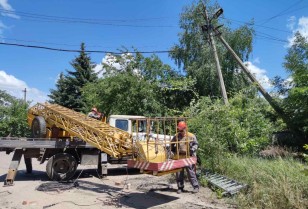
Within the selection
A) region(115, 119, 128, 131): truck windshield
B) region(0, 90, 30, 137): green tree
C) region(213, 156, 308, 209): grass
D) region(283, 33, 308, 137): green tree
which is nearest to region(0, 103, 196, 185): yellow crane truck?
region(213, 156, 308, 209): grass

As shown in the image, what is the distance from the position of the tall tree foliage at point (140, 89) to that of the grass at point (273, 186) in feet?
40.5

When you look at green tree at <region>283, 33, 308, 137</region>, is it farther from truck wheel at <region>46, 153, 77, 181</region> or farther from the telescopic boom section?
truck wheel at <region>46, 153, 77, 181</region>

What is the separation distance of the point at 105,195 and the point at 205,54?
17722mm

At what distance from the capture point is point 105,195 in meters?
8.70

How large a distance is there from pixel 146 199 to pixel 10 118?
30.3m

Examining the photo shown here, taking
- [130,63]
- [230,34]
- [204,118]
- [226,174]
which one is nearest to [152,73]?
[130,63]

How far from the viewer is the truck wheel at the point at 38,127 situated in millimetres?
11297

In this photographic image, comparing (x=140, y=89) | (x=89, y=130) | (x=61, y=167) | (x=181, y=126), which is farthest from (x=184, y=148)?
(x=140, y=89)

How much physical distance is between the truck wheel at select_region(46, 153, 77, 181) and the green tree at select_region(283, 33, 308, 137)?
9729mm

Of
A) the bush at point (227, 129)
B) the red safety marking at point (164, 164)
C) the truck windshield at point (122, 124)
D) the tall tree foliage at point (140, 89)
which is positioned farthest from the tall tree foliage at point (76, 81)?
the red safety marking at point (164, 164)

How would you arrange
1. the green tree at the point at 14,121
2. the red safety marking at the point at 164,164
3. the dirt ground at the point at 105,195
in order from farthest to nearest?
the green tree at the point at 14,121 < the dirt ground at the point at 105,195 < the red safety marking at the point at 164,164

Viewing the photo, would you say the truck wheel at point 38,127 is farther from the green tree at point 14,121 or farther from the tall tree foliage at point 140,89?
the green tree at point 14,121

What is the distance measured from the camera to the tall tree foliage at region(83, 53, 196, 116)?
21.1 metres

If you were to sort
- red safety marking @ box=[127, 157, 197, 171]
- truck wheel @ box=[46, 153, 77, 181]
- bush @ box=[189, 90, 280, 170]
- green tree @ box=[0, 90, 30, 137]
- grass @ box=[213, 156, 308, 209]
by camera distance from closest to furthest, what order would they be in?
A: grass @ box=[213, 156, 308, 209] → red safety marking @ box=[127, 157, 197, 171] → bush @ box=[189, 90, 280, 170] → truck wheel @ box=[46, 153, 77, 181] → green tree @ box=[0, 90, 30, 137]
